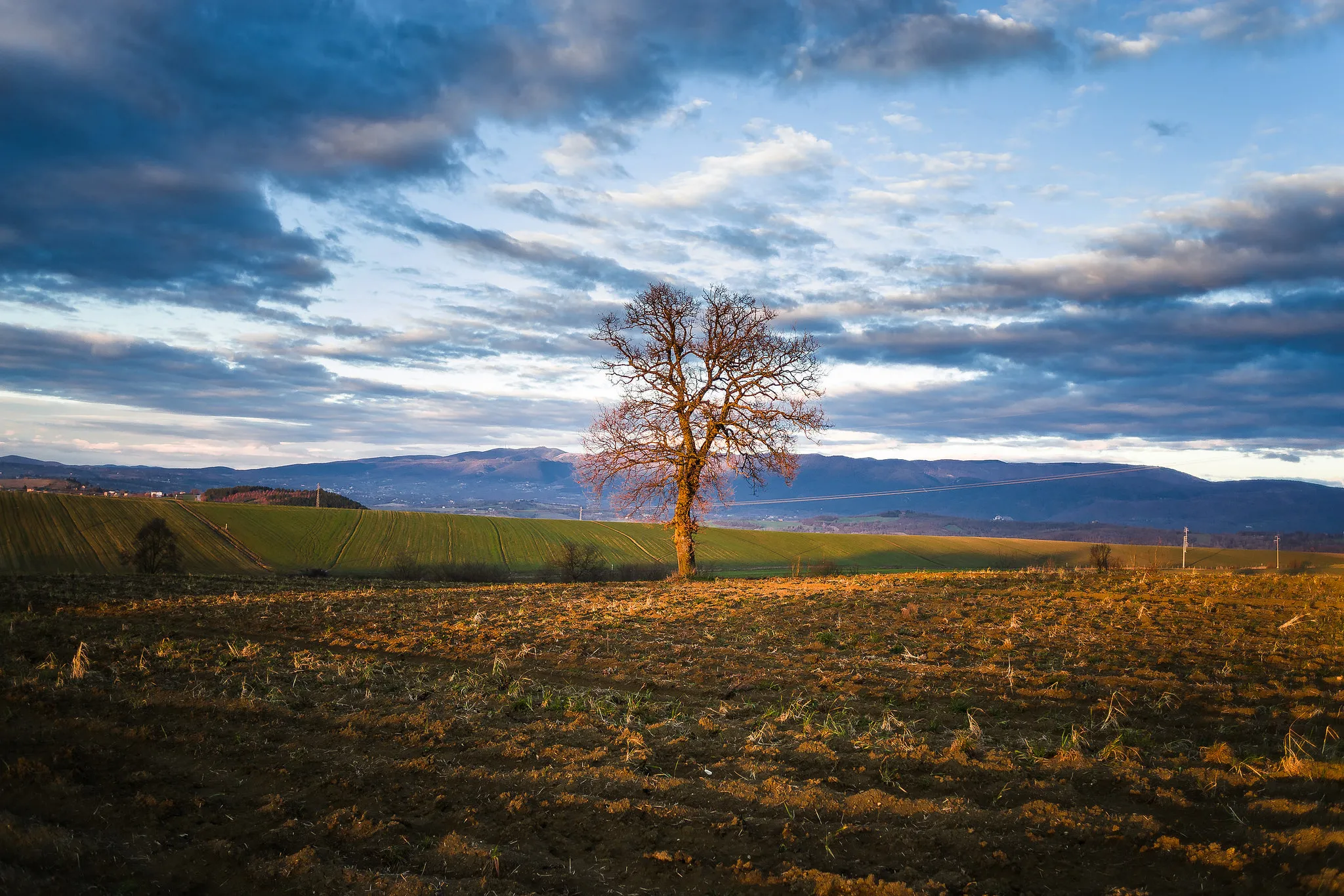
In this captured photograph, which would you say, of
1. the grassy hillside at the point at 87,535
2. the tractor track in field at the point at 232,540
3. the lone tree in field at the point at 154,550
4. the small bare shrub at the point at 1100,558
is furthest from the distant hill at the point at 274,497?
the small bare shrub at the point at 1100,558

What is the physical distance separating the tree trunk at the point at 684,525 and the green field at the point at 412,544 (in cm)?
3037

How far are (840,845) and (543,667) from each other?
21.8ft

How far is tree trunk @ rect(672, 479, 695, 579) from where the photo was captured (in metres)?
26.8

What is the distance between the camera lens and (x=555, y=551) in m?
77.6

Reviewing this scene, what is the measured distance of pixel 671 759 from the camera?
726 cm

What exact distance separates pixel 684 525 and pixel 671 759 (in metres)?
19.7

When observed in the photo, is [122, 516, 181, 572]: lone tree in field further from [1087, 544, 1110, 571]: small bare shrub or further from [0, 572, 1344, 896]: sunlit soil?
[1087, 544, 1110, 571]: small bare shrub

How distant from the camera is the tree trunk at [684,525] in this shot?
2681cm

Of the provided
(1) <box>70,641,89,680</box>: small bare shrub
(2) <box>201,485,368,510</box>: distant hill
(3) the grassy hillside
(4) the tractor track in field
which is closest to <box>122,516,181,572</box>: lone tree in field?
(3) the grassy hillside

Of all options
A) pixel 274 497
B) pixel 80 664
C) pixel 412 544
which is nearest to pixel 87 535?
pixel 412 544

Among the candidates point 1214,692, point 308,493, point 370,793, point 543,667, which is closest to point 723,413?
point 543,667

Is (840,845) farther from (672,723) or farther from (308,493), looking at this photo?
(308,493)

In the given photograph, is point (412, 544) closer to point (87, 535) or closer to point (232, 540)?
point (232, 540)

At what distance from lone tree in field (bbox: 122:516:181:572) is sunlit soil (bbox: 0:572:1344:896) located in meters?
32.8
